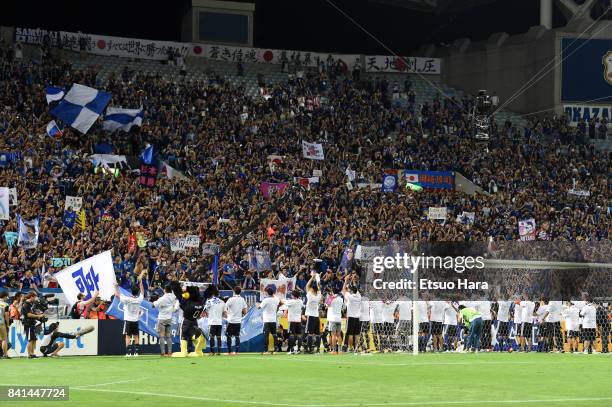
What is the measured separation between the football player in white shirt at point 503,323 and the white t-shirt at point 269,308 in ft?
26.9

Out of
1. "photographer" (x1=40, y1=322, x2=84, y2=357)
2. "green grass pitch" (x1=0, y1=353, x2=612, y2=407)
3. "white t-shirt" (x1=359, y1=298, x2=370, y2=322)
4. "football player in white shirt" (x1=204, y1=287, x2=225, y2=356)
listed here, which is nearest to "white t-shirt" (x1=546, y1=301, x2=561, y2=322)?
"green grass pitch" (x1=0, y1=353, x2=612, y2=407)

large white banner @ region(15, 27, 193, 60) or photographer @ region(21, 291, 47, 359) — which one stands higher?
large white banner @ region(15, 27, 193, 60)

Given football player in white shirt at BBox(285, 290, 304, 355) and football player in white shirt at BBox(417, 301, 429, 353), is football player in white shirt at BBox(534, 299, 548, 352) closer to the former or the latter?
football player in white shirt at BBox(417, 301, 429, 353)

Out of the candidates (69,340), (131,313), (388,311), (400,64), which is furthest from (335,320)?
(400,64)

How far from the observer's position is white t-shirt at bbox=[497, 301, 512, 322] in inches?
1400

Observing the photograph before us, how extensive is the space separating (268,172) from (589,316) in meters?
17.9

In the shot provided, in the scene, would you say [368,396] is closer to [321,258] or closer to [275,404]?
[275,404]

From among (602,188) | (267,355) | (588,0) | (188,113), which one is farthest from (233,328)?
(588,0)

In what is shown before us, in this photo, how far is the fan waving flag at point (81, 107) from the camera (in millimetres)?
46406

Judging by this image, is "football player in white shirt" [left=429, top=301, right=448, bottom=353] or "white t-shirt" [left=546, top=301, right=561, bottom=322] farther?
"white t-shirt" [left=546, top=301, right=561, bottom=322]

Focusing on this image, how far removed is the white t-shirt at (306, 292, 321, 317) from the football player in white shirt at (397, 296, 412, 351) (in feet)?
9.26

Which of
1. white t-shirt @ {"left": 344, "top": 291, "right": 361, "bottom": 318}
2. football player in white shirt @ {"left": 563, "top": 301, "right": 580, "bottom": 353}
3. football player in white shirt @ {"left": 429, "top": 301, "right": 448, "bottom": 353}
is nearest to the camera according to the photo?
white t-shirt @ {"left": 344, "top": 291, "right": 361, "bottom": 318}

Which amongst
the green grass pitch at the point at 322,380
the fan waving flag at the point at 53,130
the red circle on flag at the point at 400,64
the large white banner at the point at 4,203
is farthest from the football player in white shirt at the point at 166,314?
the red circle on flag at the point at 400,64

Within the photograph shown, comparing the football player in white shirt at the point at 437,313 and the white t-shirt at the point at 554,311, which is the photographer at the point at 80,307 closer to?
the football player in white shirt at the point at 437,313
